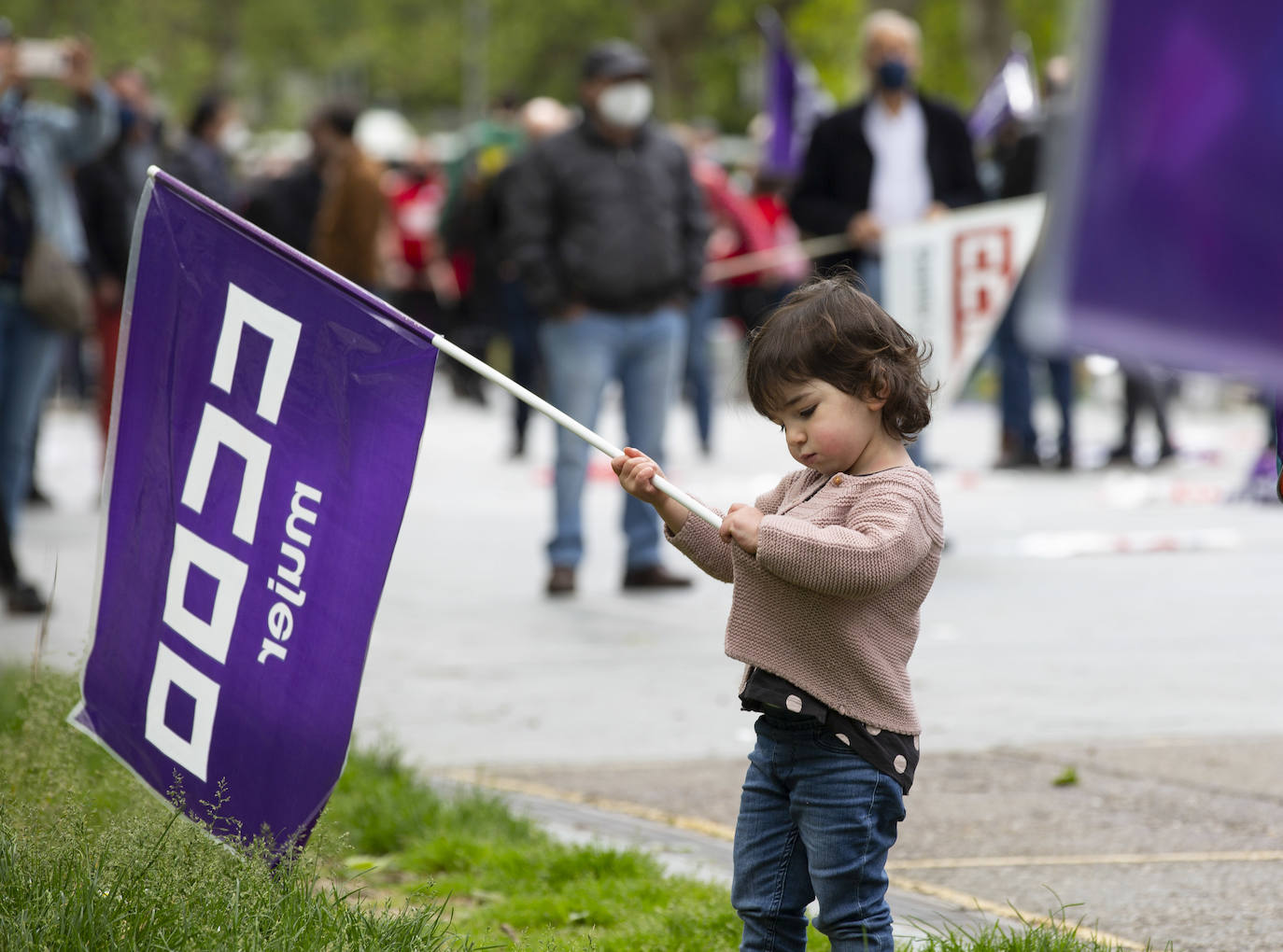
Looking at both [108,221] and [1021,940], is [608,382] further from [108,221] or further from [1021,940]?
[1021,940]

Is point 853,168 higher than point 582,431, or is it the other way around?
point 582,431

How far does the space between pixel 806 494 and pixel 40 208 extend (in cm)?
570

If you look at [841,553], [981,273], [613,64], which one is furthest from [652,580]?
[841,553]

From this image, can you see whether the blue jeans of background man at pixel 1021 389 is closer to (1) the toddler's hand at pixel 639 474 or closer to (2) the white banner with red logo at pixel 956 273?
(2) the white banner with red logo at pixel 956 273

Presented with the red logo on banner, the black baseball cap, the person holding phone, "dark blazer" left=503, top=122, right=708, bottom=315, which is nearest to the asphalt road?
the person holding phone

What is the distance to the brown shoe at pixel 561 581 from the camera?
27.2ft

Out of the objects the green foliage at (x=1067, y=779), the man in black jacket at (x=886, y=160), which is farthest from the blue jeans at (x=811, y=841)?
the man in black jacket at (x=886, y=160)

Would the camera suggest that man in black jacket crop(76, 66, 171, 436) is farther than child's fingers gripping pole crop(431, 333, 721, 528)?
Yes

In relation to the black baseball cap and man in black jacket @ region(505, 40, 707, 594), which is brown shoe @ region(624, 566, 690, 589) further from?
the black baseball cap

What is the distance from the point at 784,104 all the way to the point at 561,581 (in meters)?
8.25

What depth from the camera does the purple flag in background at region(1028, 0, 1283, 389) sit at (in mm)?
1877

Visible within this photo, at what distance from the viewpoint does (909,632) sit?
3.20m

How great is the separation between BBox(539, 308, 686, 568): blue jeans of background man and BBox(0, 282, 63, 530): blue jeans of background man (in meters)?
2.12

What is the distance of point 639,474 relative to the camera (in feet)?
10.3
